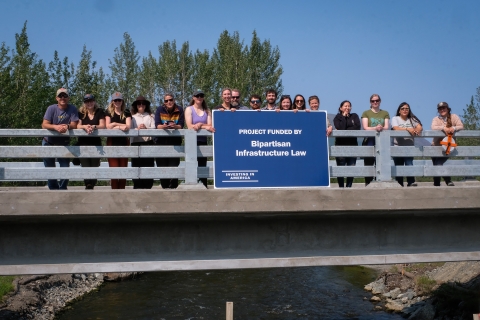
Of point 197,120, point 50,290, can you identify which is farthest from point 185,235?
point 50,290

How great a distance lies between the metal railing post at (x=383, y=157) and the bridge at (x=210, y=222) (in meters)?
0.01

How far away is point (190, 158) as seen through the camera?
6.98m

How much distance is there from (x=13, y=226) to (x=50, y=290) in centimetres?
1193

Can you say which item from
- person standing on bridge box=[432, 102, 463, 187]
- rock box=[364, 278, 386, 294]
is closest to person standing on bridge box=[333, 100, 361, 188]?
person standing on bridge box=[432, 102, 463, 187]

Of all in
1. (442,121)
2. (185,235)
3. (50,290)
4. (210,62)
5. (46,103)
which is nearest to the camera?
(185,235)

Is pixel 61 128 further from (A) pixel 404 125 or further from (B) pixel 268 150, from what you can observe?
(A) pixel 404 125

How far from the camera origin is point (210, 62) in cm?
4156

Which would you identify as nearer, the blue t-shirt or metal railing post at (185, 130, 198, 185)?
metal railing post at (185, 130, 198, 185)

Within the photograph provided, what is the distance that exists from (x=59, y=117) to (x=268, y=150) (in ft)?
9.89

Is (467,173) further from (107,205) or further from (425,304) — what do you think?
(425,304)

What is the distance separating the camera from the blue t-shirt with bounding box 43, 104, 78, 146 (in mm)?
7488

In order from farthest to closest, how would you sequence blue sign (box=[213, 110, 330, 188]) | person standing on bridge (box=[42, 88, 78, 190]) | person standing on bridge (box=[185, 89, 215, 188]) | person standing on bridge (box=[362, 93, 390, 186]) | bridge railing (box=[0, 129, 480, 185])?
person standing on bridge (box=[362, 93, 390, 186]) < person standing on bridge (box=[185, 89, 215, 188]) < person standing on bridge (box=[42, 88, 78, 190]) < blue sign (box=[213, 110, 330, 188]) < bridge railing (box=[0, 129, 480, 185])

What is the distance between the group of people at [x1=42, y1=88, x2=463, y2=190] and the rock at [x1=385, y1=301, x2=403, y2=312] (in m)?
9.17

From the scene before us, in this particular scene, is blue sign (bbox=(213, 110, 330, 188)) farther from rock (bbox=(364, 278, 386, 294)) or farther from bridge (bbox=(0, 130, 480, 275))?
rock (bbox=(364, 278, 386, 294))
